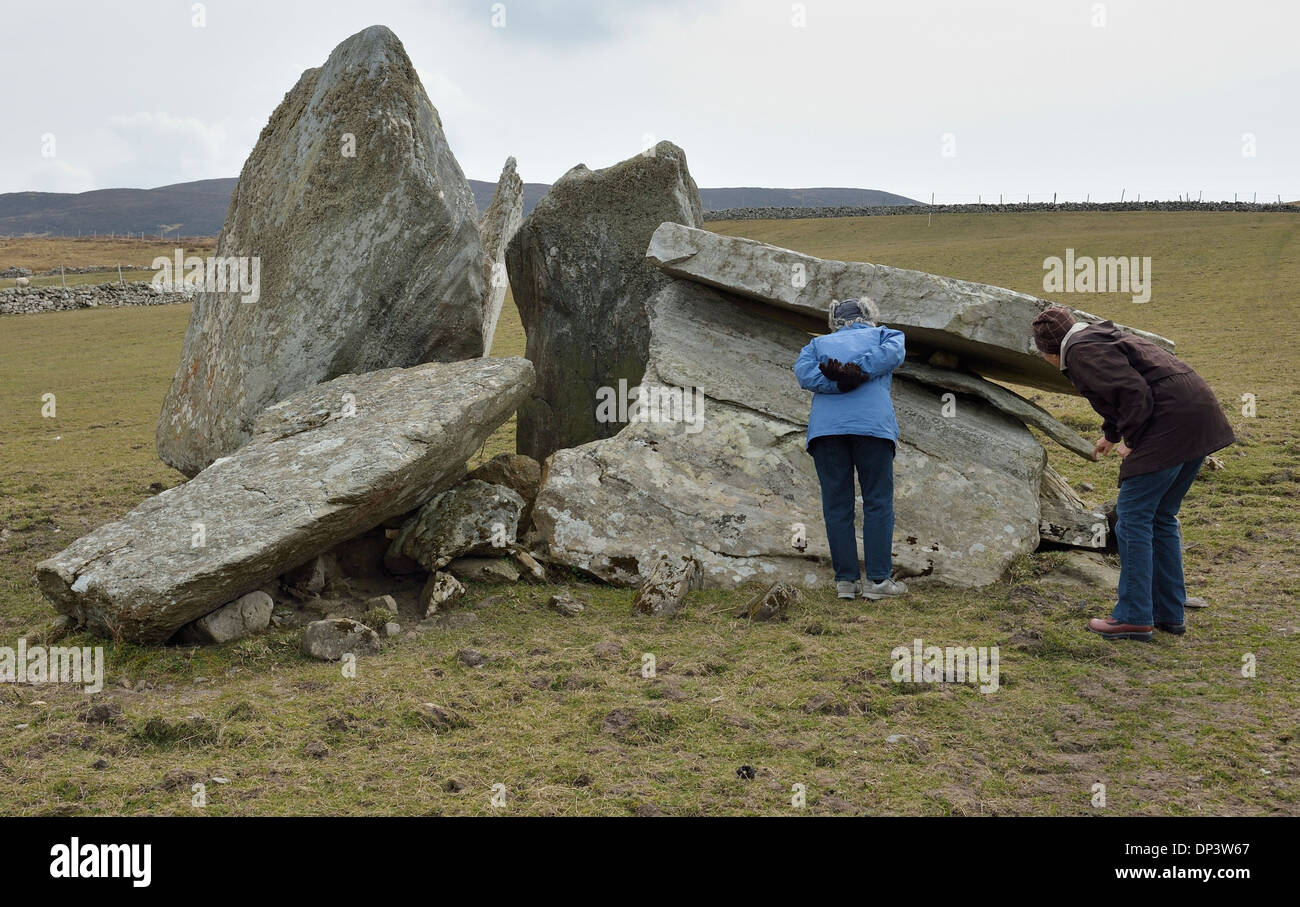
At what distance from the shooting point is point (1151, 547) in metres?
6.80

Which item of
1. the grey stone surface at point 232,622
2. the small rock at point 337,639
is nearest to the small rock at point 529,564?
the small rock at point 337,639

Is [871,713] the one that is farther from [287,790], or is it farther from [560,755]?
[287,790]

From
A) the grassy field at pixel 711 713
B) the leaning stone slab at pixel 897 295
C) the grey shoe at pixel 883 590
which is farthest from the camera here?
the leaning stone slab at pixel 897 295

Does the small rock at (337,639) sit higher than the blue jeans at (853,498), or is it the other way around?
the blue jeans at (853,498)

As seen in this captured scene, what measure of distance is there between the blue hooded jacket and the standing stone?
5424 mm

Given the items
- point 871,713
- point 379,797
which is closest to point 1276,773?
point 871,713

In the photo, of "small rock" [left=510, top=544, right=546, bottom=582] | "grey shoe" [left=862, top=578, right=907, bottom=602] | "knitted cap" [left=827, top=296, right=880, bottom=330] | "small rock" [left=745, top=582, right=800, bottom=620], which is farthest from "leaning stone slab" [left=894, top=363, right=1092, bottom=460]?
"small rock" [left=510, top=544, right=546, bottom=582]

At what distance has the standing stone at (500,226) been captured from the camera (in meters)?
12.5

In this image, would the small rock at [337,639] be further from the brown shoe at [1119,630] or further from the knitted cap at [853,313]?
the brown shoe at [1119,630]

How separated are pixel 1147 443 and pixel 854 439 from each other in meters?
2.04

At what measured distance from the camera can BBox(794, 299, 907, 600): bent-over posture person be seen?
7695 mm

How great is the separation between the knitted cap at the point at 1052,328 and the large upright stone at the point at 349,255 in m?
5.41

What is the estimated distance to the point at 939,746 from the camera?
17.1ft
